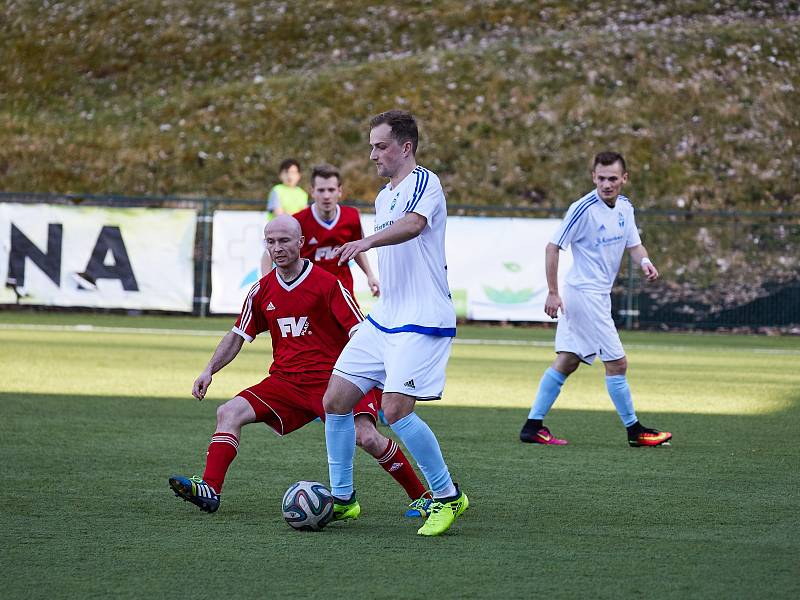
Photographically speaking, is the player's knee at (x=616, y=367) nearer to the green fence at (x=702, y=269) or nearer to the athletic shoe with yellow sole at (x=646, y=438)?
the athletic shoe with yellow sole at (x=646, y=438)

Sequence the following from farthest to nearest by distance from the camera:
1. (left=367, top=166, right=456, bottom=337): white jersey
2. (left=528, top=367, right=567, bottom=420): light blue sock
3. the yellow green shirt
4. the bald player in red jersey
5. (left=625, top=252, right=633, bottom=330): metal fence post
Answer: (left=625, top=252, right=633, bottom=330): metal fence post, the yellow green shirt, the bald player in red jersey, (left=528, top=367, right=567, bottom=420): light blue sock, (left=367, top=166, right=456, bottom=337): white jersey

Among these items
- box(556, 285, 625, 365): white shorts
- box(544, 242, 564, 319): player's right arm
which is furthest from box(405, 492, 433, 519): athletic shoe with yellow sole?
box(556, 285, 625, 365): white shorts

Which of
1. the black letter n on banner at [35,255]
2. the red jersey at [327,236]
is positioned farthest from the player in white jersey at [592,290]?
the black letter n on banner at [35,255]

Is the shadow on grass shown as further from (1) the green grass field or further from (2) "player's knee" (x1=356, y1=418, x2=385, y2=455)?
(2) "player's knee" (x1=356, y1=418, x2=385, y2=455)

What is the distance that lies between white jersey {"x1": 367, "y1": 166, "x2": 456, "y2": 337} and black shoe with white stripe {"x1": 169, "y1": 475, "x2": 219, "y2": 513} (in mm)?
1105

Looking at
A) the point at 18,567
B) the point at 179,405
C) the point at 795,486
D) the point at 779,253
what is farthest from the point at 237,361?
the point at 779,253

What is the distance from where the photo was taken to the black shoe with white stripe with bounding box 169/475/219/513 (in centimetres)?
612

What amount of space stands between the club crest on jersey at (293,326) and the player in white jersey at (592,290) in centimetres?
292

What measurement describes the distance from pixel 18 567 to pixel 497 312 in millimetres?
18219

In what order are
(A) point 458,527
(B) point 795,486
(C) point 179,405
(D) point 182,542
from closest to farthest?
(D) point 182,542 < (A) point 458,527 < (B) point 795,486 < (C) point 179,405

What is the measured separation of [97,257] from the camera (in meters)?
23.5

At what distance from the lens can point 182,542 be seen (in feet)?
18.5

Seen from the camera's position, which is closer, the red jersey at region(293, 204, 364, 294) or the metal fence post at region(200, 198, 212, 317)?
the red jersey at region(293, 204, 364, 294)

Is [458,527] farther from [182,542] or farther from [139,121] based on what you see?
[139,121]
